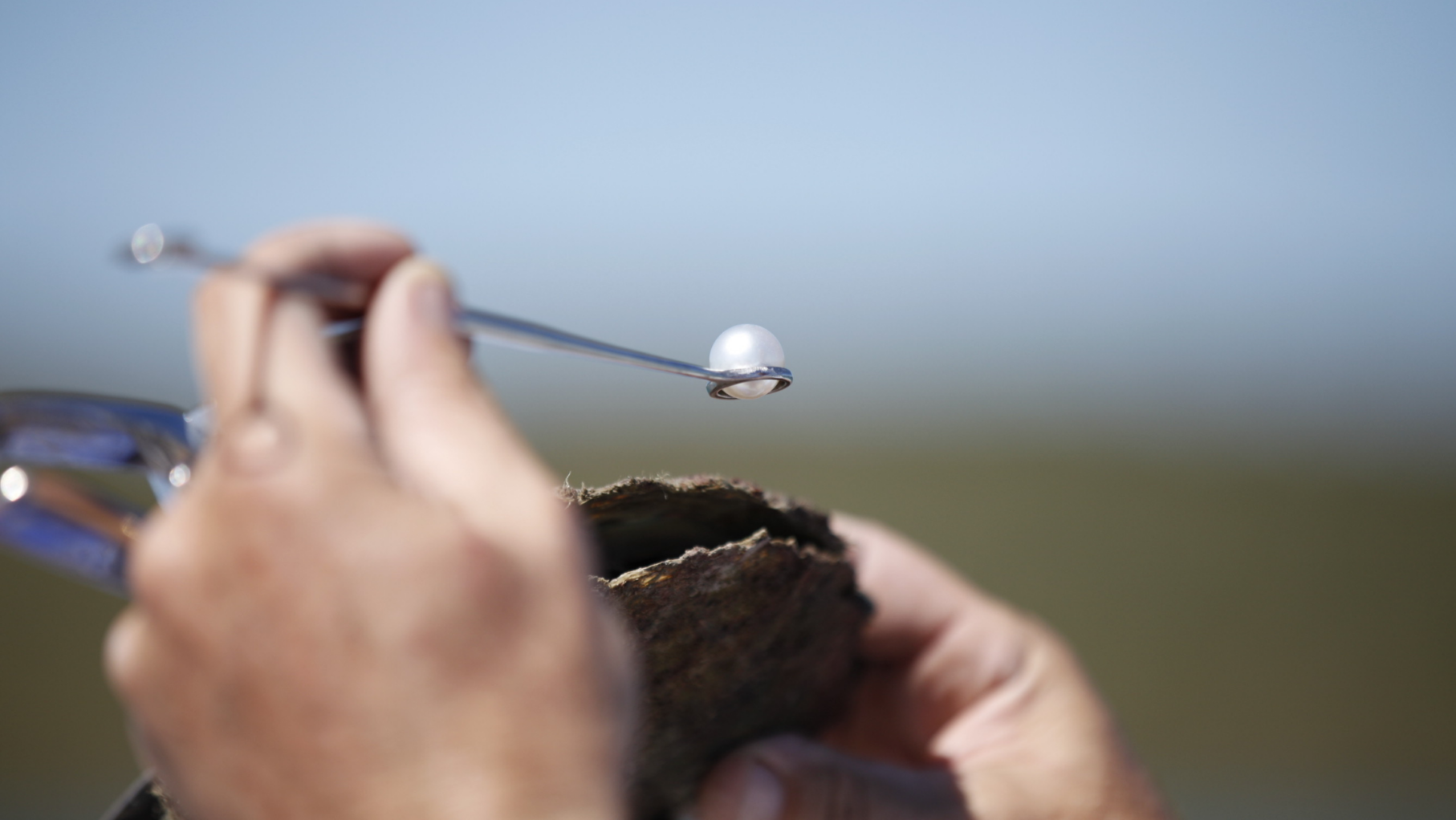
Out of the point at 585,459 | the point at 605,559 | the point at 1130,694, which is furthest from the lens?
the point at 585,459

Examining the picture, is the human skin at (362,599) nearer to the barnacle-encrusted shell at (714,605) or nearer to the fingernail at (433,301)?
the fingernail at (433,301)

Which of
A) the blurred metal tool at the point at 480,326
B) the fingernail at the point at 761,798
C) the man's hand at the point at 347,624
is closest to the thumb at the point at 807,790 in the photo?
the fingernail at the point at 761,798

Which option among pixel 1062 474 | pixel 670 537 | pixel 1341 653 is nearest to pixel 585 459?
pixel 1062 474

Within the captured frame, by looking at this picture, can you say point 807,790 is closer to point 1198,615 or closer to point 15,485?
point 15,485

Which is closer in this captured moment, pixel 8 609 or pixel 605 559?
pixel 605 559

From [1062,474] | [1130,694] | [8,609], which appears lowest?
[1130,694]

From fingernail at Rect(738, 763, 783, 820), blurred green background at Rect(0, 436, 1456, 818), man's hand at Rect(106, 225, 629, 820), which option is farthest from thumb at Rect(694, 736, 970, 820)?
blurred green background at Rect(0, 436, 1456, 818)

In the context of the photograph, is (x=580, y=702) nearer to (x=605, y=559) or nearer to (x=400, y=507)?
(x=400, y=507)

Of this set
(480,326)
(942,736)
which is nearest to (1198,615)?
(942,736)
